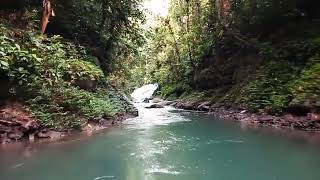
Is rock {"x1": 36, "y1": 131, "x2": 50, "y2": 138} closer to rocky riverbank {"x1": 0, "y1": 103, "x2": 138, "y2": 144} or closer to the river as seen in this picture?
rocky riverbank {"x1": 0, "y1": 103, "x2": 138, "y2": 144}

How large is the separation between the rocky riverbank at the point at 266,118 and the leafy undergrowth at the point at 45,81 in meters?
5.98

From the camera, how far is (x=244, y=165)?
713 centimetres

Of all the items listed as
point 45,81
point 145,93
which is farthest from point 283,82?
point 145,93

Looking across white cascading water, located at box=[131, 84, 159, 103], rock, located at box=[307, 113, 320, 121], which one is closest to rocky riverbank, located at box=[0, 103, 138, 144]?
rock, located at box=[307, 113, 320, 121]

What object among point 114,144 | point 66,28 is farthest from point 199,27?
point 114,144

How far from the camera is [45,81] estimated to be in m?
10.7

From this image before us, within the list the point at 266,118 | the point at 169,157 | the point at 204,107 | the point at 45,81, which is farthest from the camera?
the point at 204,107

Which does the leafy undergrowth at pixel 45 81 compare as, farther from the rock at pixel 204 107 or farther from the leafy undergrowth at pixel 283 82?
the rock at pixel 204 107

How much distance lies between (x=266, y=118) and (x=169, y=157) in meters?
6.72

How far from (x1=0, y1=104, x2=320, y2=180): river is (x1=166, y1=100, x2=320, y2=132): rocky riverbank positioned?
766 mm

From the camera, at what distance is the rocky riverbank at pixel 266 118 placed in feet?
37.1

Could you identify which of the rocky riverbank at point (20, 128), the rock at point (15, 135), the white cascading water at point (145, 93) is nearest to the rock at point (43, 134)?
the rocky riverbank at point (20, 128)

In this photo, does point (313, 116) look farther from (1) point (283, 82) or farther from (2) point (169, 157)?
(2) point (169, 157)

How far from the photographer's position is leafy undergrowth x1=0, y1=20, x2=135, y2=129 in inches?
391
